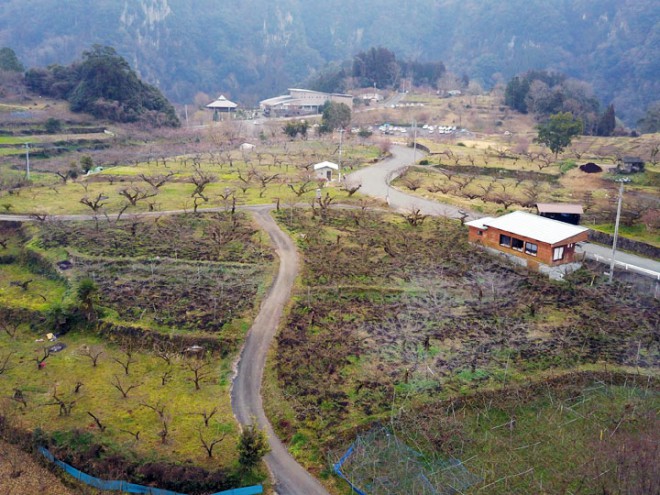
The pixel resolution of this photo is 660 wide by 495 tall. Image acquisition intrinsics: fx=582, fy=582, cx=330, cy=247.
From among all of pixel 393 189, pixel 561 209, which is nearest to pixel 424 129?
pixel 393 189

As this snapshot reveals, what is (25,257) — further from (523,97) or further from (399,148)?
(523,97)

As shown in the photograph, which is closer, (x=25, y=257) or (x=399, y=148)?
Result: (x=25, y=257)

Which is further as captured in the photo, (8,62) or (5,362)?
(8,62)

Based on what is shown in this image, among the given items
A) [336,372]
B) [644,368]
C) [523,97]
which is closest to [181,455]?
[336,372]

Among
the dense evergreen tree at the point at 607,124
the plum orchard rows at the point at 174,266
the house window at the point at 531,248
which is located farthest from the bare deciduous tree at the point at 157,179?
the dense evergreen tree at the point at 607,124

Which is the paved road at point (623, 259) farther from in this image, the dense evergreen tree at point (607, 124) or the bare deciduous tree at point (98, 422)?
the dense evergreen tree at point (607, 124)

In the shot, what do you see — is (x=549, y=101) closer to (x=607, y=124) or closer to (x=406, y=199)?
(x=607, y=124)
